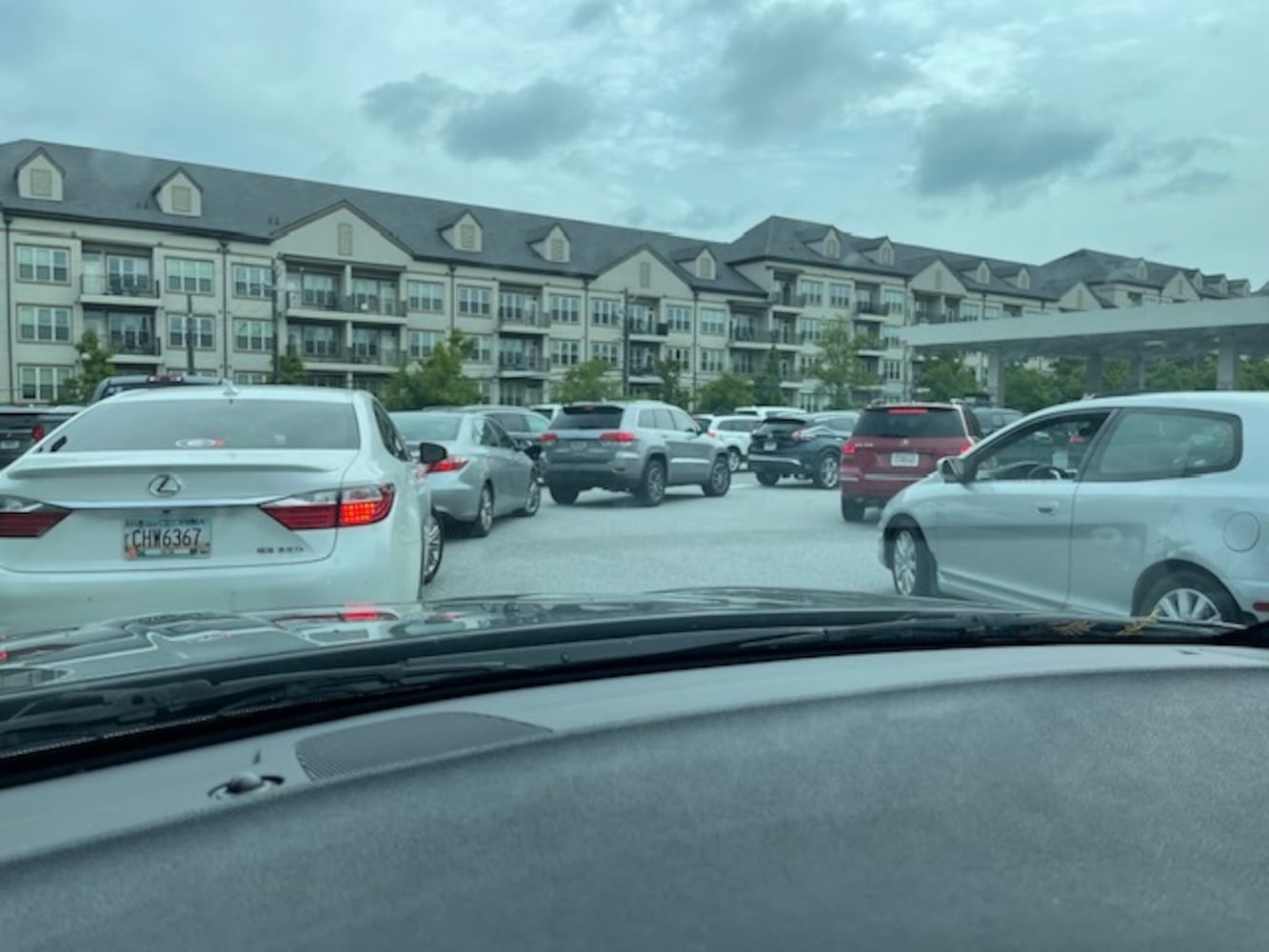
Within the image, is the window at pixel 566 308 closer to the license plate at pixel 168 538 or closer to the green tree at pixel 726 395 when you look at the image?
the green tree at pixel 726 395

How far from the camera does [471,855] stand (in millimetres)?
1384

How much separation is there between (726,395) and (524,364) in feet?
44.4

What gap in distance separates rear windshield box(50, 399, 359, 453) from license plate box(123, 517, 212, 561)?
1.81 feet

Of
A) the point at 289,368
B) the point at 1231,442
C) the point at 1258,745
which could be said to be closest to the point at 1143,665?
the point at 1258,745

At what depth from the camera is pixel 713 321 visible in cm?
8275

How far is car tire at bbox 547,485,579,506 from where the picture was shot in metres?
17.6

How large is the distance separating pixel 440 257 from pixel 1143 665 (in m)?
69.7

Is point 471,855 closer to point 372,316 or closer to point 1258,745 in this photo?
point 1258,745

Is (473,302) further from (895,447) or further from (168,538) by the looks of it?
(168,538)

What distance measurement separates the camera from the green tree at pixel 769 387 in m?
72.6

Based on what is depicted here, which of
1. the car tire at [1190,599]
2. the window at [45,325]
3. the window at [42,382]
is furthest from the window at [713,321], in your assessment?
the car tire at [1190,599]

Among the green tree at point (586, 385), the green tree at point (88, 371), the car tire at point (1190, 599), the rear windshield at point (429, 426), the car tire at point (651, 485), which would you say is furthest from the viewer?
the green tree at point (586, 385)

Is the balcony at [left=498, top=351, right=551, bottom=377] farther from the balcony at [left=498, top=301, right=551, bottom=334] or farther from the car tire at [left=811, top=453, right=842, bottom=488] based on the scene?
the car tire at [left=811, top=453, right=842, bottom=488]

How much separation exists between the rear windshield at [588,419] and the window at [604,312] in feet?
195
